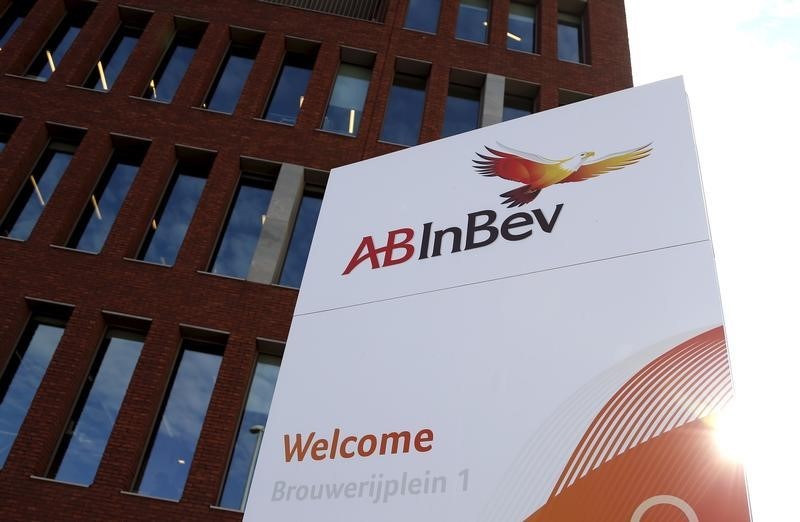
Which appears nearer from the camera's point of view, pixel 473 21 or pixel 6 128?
pixel 6 128

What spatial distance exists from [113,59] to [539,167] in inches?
626

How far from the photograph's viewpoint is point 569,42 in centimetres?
2020

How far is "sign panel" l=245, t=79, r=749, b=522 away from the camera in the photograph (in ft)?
12.7

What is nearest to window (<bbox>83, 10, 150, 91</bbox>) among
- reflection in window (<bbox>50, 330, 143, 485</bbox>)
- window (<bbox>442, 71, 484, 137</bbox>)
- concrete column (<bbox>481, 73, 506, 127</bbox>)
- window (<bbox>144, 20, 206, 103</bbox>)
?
window (<bbox>144, 20, 206, 103</bbox>)

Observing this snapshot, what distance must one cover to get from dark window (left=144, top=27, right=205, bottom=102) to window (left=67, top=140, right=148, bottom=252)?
73.9 inches

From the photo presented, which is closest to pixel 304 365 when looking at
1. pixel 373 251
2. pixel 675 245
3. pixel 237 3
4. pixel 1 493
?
pixel 373 251

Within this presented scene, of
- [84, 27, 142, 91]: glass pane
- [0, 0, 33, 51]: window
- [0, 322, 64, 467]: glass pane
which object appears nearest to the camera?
[0, 322, 64, 467]: glass pane

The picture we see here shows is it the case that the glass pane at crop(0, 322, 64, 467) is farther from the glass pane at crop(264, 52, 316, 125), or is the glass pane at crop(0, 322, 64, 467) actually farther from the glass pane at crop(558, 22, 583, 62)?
the glass pane at crop(558, 22, 583, 62)

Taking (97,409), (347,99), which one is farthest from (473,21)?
(97,409)

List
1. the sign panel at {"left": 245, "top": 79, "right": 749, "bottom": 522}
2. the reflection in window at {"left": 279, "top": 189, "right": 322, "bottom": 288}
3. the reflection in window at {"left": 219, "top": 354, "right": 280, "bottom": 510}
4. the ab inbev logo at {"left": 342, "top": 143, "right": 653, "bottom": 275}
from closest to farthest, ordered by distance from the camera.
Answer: the sign panel at {"left": 245, "top": 79, "right": 749, "bottom": 522} < the ab inbev logo at {"left": 342, "top": 143, "right": 653, "bottom": 275} < the reflection in window at {"left": 219, "top": 354, "right": 280, "bottom": 510} < the reflection in window at {"left": 279, "top": 189, "right": 322, "bottom": 288}

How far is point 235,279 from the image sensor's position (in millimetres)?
13781

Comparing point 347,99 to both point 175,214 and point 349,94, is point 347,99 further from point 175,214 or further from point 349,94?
point 175,214

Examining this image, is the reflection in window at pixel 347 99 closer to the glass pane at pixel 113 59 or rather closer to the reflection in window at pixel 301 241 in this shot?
the reflection in window at pixel 301 241

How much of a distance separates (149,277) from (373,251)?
9375mm
